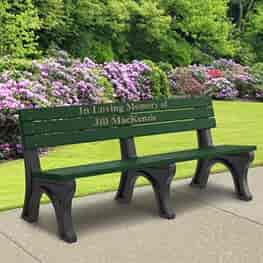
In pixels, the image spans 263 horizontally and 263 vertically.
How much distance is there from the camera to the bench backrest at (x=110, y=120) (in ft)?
18.1

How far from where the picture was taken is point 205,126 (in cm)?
700

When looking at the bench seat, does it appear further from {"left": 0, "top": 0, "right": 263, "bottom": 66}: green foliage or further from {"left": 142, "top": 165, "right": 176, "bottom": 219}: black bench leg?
{"left": 0, "top": 0, "right": 263, "bottom": 66}: green foliage

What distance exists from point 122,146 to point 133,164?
69cm

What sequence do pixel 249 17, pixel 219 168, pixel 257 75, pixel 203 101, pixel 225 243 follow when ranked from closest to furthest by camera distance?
pixel 225 243
pixel 203 101
pixel 219 168
pixel 257 75
pixel 249 17

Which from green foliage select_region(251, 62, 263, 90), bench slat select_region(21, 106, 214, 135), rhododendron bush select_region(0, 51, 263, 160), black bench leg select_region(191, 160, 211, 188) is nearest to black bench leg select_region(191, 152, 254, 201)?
black bench leg select_region(191, 160, 211, 188)

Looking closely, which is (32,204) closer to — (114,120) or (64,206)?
(64,206)

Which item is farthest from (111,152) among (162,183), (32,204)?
(32,204)

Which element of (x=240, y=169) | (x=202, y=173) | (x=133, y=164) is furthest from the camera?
(x=202, y=173)

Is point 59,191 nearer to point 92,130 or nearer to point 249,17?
point 92,130

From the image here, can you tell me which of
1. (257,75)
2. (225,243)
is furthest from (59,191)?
(257,75)

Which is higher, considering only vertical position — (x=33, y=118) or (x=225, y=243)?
(x=33, y=118)

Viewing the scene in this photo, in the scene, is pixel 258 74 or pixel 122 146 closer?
pixel 122 146

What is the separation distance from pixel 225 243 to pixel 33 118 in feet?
6.55

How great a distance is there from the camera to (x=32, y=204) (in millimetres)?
5512
